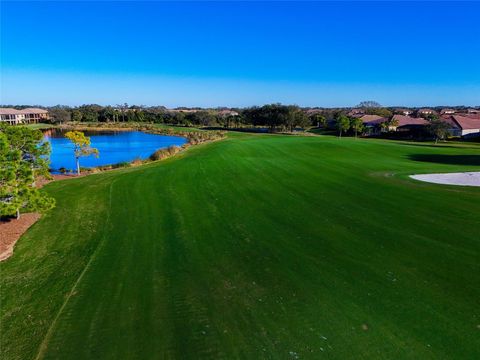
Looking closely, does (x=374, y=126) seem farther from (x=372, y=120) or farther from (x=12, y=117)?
(x=12, y=117)

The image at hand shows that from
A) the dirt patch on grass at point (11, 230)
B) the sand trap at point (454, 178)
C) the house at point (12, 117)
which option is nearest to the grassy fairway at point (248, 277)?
the dirt patch on grass at point (11, 230)

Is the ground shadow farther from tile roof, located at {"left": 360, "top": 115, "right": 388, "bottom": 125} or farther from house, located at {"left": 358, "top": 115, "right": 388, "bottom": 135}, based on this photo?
tile roof, located at {"left": 360, "top": 115, "right": 388, "bottom": 125}

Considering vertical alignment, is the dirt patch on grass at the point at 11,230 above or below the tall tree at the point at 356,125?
below

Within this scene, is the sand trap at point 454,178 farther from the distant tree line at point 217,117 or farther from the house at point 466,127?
the distant tree line at point 217,117

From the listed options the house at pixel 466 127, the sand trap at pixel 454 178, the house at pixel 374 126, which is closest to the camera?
the sand trap at pixel 454 178

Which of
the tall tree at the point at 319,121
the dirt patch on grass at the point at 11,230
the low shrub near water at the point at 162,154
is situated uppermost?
the tall tree at the point at 319,121

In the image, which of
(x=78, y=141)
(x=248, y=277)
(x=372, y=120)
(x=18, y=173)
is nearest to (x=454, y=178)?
(x=248, y=277)

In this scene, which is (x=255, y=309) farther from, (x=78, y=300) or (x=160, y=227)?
(x=160, y=227)

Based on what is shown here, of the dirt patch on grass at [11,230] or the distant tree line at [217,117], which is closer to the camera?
the dirt patch on grass at [11,230]
